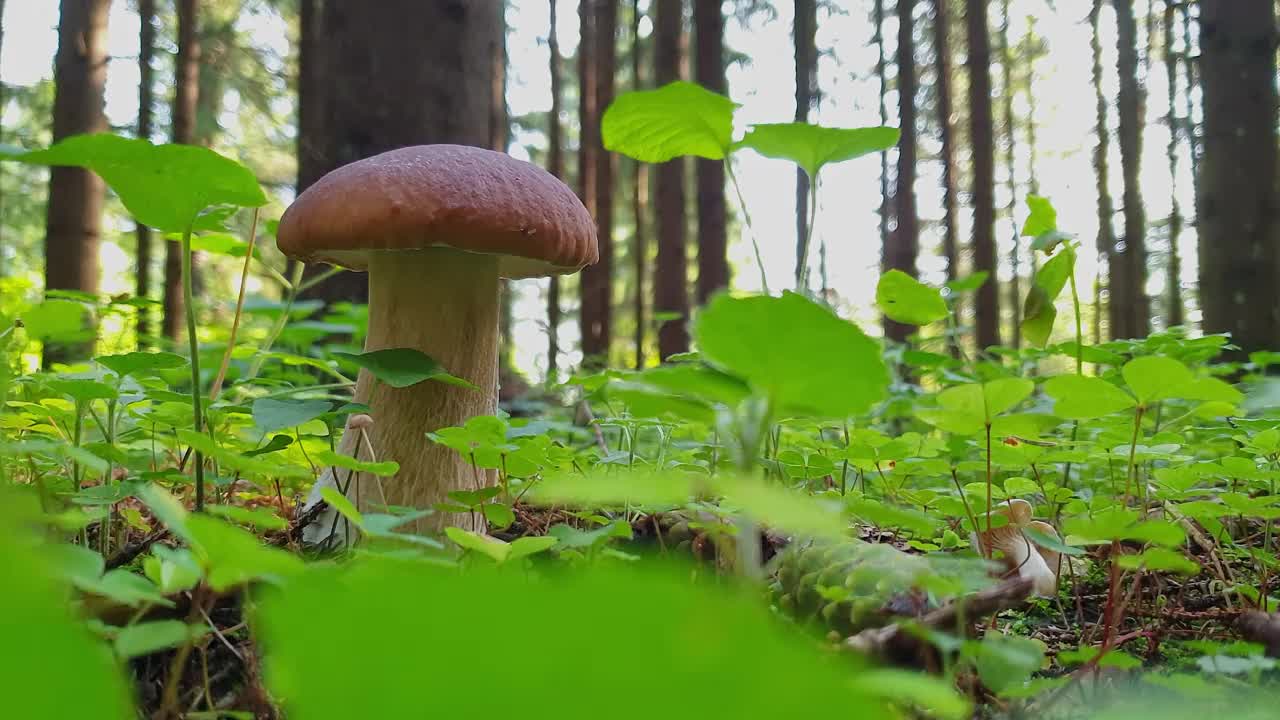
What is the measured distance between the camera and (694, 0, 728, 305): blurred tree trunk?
25.8 feet

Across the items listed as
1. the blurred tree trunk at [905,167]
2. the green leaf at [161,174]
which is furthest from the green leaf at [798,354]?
the blurred tree trunk at [905,167]

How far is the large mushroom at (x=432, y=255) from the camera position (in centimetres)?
151

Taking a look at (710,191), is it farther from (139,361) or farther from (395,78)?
(139,361)

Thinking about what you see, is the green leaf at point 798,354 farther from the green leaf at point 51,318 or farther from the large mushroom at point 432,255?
the green leaf at point 51,318

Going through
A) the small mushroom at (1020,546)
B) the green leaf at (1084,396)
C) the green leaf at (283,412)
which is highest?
the green leaf at (1084,396)

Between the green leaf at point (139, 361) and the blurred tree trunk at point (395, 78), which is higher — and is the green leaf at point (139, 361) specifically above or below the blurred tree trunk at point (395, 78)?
below

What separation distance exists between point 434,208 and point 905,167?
9747 mm

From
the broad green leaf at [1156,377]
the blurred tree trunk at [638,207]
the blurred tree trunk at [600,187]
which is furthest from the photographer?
the blurred tree trunk at [638,207]

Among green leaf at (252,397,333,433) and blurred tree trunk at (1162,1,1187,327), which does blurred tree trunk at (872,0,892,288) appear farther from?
green leaf at (252,397,333,433)

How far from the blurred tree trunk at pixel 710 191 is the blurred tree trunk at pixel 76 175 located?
212 inches

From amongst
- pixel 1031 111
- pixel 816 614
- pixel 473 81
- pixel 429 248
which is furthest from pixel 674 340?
pixel 1031 111

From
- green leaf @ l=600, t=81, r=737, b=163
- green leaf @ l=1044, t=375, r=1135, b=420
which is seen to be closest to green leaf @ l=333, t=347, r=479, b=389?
green leaf @ l=600, t=81, r=737, b=163

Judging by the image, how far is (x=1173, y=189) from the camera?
14.4 meters

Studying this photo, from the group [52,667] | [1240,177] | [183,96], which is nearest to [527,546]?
[52,667]
